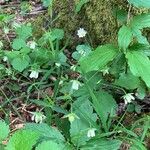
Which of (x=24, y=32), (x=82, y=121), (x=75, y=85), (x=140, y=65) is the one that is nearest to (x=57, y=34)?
(x=24, y=32)

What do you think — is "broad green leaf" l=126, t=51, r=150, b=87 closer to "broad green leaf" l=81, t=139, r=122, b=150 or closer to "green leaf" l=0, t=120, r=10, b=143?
"broad green leaf" l=81, t=139, r=122, b=150

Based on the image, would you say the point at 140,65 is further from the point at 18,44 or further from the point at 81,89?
the point at 18,44

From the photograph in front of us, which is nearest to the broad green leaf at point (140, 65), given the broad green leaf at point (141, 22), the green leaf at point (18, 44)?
the broad green leaf at point (141, 22)

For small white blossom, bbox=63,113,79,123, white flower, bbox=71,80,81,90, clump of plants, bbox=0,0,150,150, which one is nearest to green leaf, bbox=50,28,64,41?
clump of plants, bbox=0,0,150,150

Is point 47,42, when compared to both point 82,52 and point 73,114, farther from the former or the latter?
point 73,114

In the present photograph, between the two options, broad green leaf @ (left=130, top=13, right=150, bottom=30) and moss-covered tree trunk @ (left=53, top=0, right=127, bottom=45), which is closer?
broad green leaf @ (left=130, top=13, right=150, bottom=30)

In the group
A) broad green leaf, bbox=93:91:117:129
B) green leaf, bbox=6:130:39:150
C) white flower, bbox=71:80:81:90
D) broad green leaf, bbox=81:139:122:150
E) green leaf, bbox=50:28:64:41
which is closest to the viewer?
green leaf, bbox=6:130:39:150

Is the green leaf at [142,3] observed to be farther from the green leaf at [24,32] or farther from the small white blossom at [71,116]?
the green leaf at [24,32]
